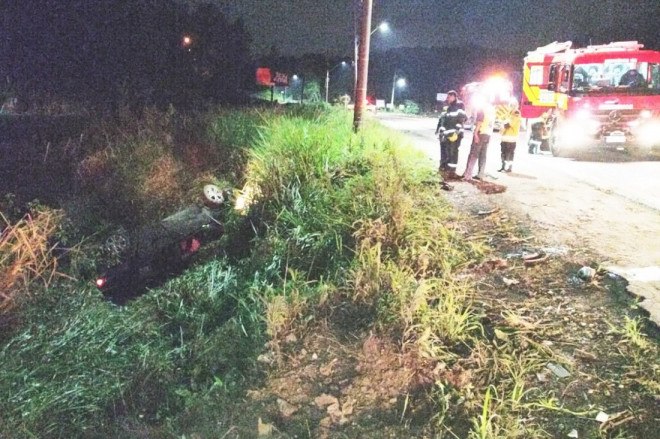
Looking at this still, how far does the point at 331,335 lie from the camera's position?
12.6ft

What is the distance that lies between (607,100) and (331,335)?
429 inches

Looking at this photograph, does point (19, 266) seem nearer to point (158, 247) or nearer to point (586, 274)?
point (158, 247)

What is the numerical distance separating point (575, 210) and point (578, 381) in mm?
4155

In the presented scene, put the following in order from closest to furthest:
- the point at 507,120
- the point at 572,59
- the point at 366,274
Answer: the point at 366,274, the point at 507,120, the point at 572,59

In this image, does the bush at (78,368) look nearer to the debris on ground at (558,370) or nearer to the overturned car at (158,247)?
the overturned car at (158,247)

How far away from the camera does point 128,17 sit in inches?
952

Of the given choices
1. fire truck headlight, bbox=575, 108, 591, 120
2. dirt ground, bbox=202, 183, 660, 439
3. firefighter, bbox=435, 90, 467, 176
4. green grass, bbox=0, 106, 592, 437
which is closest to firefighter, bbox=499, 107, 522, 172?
firefighter, bbox=435, 90, 467, 176

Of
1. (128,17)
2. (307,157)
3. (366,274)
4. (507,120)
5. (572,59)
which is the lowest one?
(366,274)

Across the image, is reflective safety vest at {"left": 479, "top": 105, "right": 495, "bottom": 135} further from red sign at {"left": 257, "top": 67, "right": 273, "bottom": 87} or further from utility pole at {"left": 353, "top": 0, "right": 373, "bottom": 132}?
red sign at {"left": 257, "top": 67, "right": 273, "bottom": 87}

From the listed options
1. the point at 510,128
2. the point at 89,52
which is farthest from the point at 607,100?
the point at 89,52

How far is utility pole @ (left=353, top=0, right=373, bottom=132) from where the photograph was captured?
9.40 meters

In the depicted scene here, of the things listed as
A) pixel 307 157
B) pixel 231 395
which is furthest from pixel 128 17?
pixel 231 395

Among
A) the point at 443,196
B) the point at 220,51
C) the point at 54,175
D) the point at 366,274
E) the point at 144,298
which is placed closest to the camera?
the point at 366,274

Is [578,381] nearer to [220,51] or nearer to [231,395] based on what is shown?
[231,395]
